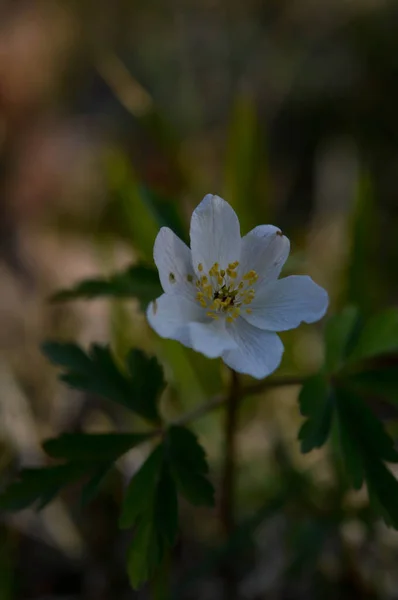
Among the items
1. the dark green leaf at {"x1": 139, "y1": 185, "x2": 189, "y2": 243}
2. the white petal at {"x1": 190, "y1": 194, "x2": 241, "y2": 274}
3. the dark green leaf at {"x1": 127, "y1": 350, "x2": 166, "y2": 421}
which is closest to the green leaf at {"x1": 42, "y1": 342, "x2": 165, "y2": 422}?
the dark green leaf at {"x1": 127, "y1": 350, "x2": 166, "y2": 421}

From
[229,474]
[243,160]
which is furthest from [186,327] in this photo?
[243,160]

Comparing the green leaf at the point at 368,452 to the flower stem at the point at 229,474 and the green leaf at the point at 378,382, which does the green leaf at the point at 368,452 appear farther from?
the flower stem at the point at 229,474

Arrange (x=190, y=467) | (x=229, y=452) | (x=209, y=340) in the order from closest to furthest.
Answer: (x=209, y=340) < (x=190, y=467) < (x=229, y=452)

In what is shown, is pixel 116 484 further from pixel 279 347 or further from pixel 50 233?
pixel 50 233

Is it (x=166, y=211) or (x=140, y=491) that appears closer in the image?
(x=140, y=491)

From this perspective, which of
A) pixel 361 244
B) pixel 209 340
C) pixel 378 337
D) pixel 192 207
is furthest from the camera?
pixel 192 207

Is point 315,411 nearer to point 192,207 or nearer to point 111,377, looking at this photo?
point 111,377

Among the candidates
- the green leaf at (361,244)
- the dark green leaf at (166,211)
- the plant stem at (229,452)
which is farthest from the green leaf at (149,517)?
the green leaf at (361,244)
